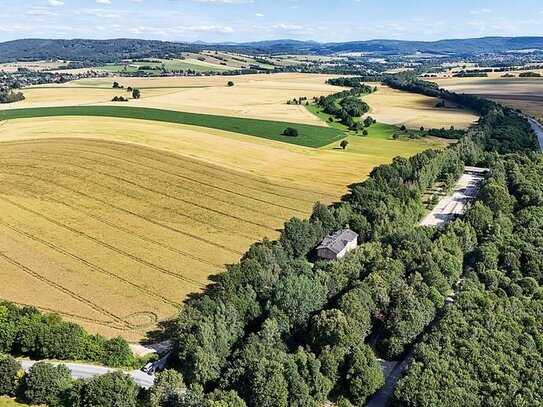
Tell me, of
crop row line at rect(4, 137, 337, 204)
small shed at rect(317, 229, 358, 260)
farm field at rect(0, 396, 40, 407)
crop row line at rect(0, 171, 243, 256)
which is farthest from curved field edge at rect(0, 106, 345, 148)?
farm field at rect(0, 396, 40, 407)

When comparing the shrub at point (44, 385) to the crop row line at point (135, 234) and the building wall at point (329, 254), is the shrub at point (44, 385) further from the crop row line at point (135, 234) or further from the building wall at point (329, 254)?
the building wall at point (329, 254)

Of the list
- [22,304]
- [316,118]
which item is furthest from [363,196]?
[316,118]

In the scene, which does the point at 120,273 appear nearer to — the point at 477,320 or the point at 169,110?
the point at 477,320

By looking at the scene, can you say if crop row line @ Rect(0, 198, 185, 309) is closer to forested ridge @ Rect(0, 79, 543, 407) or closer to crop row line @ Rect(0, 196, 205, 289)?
crop row line @ Rect(0, 196, 205, 289)

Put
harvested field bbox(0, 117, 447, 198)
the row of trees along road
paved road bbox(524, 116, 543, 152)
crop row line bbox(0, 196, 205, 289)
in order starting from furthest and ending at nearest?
1. paved road bbox(524, 116, 543, 152)
2. harvested field bbox(0, 117, 447, 198)
3. crop row line bbox(0, 196, 205, 289)
4. the row of trees along road

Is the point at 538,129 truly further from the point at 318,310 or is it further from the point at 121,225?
the point at 318,310

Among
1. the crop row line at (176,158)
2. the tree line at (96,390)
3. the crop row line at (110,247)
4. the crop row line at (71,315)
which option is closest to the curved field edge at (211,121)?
the crop row line at (176,158)
